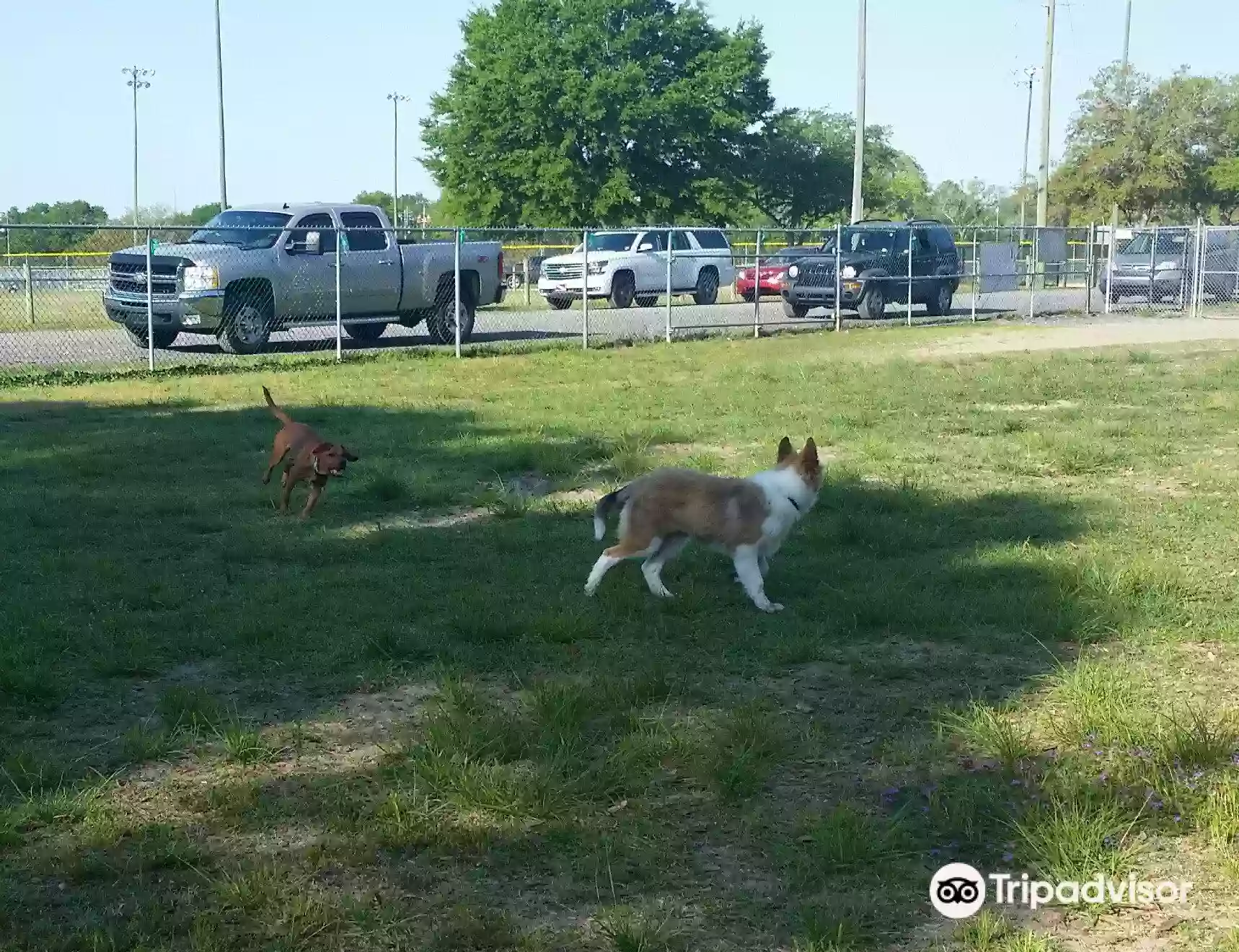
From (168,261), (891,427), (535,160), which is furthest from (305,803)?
(535,160)

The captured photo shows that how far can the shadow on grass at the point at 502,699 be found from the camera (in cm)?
371

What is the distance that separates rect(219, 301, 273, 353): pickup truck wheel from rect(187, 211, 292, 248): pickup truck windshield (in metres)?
0.81

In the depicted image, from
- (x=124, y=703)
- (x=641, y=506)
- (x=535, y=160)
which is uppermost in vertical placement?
(x=535, y=160)

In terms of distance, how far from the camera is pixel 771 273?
3089cm

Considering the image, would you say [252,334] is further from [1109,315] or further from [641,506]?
[1109,315]

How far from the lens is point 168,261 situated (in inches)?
719

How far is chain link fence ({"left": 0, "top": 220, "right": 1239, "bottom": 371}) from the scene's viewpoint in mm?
18578

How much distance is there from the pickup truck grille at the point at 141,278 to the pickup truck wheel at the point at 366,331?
388 centimetres

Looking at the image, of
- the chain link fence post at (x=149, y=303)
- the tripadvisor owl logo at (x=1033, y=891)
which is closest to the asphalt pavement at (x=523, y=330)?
the chain link fence post at (x=149, y=303)

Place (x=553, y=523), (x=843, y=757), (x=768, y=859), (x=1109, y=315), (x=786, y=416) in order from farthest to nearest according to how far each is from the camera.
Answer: (x=1109, y=315), (x=786, y=416), (x=553, y=523), (x=843, y=757), (x=768, y=859)

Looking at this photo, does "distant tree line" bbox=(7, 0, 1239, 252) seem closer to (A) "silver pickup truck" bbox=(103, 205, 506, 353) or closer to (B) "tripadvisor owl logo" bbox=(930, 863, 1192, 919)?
(A) "silver pickup truck" bbox=(103, 205, 506, 353)

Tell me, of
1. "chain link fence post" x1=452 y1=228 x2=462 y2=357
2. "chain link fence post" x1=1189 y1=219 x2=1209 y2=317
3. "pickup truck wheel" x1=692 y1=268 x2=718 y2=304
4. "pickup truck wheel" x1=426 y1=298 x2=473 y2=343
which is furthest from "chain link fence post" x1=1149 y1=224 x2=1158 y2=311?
"chain link fence post" x1=452 y1=228 x2=462 y2=357

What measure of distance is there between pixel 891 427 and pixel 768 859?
837 cm

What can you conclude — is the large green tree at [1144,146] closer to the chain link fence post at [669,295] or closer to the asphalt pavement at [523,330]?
the asphalt pavement at [523,330]
